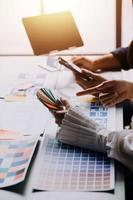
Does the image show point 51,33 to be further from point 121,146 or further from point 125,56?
point 121,146

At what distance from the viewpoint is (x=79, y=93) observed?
1.23m

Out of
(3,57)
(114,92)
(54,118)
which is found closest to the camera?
(54,118)

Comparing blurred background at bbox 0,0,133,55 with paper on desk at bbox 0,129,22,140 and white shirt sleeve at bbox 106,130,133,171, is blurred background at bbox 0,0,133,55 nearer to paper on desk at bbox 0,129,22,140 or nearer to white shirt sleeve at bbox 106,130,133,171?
paper on desk at bbox 0,129,22,140

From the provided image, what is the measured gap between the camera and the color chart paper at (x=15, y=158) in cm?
84

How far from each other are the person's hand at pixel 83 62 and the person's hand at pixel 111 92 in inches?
10.4

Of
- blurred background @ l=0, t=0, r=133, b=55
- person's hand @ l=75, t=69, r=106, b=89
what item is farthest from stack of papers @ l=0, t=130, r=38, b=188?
blurred background @ l=0, t=0, r=133, b=55

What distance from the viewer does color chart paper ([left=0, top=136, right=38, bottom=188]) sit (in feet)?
2.77

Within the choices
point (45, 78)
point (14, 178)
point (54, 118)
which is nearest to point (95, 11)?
point (45, 78)

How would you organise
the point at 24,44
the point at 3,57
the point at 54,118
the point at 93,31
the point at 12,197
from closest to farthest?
1. the point at 12,197
2. the point at 54,118
3. the point at 3,57
4. the point at 24,44
5. the point at 93,31

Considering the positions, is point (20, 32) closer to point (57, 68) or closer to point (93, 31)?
point (93, 31)

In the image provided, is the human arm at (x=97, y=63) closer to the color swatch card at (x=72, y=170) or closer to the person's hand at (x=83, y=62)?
the person's hand at (x=83, y=62)

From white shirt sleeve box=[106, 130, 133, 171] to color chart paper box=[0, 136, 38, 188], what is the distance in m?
0.21

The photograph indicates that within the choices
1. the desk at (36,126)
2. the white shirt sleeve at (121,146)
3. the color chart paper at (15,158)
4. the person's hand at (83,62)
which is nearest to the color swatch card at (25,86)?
the desk at (36,126)

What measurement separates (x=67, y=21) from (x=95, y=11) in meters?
0.36
